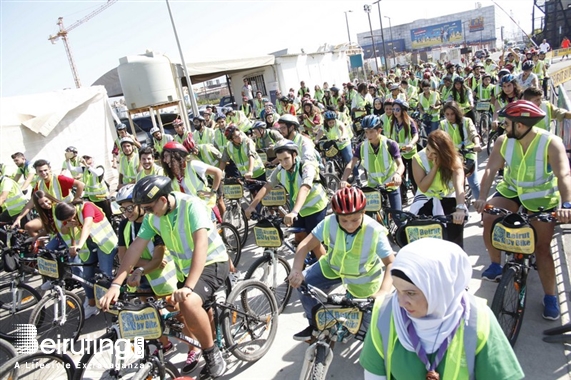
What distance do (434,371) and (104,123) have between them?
1502 cm

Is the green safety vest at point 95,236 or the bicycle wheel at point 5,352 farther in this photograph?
the green safety vest at point 95,236

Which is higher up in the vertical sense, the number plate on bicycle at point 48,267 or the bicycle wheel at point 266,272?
the number plate on bicycle at point 48,267

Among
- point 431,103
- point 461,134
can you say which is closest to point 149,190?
point 461,134

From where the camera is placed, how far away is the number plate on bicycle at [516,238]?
3.15m

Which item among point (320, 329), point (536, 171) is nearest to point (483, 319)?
point (320, 329)

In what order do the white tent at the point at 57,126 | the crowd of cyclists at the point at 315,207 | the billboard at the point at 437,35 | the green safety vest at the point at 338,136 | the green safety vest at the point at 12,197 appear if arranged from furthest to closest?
the billboard at the point at 437,35
the white tent at the point at 57,126
the green safety vest at the point at 338,136
the green safety vest at the point at 12,197
the crowd of cyclists at the point at 315,207

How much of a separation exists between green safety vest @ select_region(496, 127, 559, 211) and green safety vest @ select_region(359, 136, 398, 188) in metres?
1.71

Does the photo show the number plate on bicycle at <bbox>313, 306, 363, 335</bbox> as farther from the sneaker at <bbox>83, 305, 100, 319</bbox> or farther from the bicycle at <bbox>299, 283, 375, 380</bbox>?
the sneaker at <bbox>83, 305, 100, 319</bbox>

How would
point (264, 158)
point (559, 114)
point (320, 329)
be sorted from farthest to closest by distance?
1. point (264, 158)
2. point (559, 114)
3. point (320, 329)

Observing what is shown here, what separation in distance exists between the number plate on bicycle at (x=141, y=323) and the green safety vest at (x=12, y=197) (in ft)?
18.4

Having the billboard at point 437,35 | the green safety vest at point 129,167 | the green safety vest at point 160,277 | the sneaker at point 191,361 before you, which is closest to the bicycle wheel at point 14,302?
the green safety vest at point 160,277

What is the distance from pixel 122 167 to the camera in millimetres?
7715

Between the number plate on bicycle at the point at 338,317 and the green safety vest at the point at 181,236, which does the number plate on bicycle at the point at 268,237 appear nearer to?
the green safety vest at the point at 181,236

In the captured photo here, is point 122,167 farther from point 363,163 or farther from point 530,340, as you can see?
point 530,340
